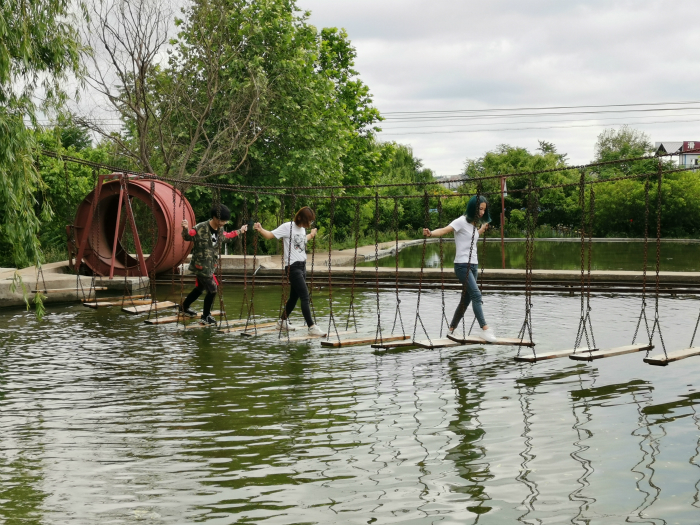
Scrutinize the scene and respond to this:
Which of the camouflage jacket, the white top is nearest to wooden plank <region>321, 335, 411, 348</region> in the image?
the white top

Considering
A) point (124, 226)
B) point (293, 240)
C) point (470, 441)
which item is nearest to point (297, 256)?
point (293, 240)

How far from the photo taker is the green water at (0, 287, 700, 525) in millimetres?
5129

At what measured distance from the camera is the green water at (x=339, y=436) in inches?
202

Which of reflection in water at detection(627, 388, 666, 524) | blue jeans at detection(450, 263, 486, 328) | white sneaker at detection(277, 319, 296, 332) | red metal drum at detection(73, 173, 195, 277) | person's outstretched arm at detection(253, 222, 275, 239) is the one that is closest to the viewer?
reflection in water at detection(627, 388, 666, 524)

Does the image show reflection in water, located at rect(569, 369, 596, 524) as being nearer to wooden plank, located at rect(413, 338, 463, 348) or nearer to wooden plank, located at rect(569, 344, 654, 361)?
wooden plank, located at rect(569, 344, 654, 361)

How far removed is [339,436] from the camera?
6.67 meters

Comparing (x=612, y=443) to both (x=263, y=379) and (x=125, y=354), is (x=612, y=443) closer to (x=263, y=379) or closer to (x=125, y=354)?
(x=263, y=379)

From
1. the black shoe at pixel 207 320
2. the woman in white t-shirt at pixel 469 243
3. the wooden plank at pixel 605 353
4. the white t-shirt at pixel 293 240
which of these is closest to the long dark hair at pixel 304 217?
the white t-shirt at pixel 293 240

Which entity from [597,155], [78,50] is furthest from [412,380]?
[597,155]

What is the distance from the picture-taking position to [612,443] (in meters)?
6.37

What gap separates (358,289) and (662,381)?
11.2 metres

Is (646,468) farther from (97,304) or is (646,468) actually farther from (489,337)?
(97,304)

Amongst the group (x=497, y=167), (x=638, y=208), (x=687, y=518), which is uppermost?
(x=497, y=167)

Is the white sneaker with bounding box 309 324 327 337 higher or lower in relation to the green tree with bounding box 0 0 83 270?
lower
